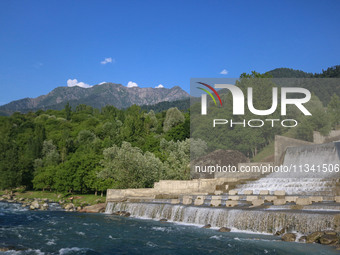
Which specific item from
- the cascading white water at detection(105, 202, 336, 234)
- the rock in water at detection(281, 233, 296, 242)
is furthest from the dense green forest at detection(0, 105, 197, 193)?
the rock in water at detection(281, 233, 296, 242)

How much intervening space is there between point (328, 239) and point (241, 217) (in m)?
6.12

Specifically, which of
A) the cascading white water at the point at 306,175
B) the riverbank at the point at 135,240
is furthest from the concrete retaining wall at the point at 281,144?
the riverbank at the point at 135,240

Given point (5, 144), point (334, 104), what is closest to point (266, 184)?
point (334, 104)

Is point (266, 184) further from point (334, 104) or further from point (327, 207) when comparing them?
point (334, 104)

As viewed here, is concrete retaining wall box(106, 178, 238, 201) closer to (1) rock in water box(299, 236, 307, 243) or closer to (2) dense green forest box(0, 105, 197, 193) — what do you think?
(2) dense green forest box(0, 105, 197, 193)

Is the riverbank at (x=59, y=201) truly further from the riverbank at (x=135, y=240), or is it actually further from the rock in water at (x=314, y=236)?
the rock in water at (x=314, y=236)

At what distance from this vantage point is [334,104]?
180ft

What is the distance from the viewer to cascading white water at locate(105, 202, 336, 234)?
19.5 metres

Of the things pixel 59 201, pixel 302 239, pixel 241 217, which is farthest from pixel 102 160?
pixel 302 239

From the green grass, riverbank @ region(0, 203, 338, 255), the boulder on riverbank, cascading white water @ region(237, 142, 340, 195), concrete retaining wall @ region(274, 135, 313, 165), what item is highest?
concrete retaining wall @ region(274, 135, 313, 165)

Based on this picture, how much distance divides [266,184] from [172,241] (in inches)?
712

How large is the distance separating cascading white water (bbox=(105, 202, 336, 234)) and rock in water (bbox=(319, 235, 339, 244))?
3.48 ft

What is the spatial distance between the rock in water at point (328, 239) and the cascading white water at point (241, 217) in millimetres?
1059

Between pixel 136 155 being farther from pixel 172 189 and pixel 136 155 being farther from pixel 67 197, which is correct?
pixel 67 197
